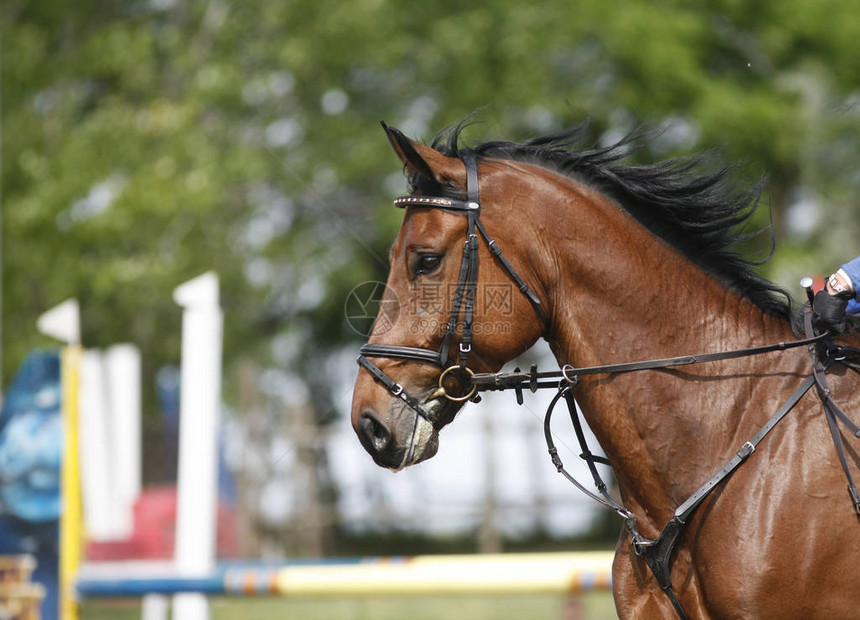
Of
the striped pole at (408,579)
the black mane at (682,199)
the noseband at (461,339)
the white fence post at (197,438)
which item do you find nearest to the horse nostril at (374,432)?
the noseband at (461,339)

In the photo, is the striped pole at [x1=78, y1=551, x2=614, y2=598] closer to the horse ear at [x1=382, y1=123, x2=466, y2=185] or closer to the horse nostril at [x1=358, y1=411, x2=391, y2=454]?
the horse nostril at [x1=358, y1=411, x2=391, y2=454]

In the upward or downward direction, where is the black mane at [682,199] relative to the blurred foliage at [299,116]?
downward

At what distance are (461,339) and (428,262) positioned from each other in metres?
0.29

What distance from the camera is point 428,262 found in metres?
3.16

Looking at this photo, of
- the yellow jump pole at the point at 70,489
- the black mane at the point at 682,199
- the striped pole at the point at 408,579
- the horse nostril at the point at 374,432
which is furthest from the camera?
the yellow jump pole at the point at 70,489

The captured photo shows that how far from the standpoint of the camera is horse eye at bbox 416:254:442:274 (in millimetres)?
3154

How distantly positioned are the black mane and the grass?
6.87 m

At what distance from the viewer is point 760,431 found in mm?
3016

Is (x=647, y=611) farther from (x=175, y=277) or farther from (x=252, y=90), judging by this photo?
(x=252, y=90)

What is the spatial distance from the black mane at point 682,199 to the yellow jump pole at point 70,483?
15.5ft

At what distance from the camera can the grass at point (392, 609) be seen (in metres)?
10.4

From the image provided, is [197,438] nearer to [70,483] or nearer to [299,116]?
[70,483]

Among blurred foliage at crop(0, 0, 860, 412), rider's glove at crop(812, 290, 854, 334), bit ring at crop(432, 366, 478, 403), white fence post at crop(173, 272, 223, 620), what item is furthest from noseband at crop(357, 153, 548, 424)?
blurred foliage at crop(0, 0, 860, 412)

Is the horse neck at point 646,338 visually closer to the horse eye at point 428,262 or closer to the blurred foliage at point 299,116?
the horse eye at point 428,262
